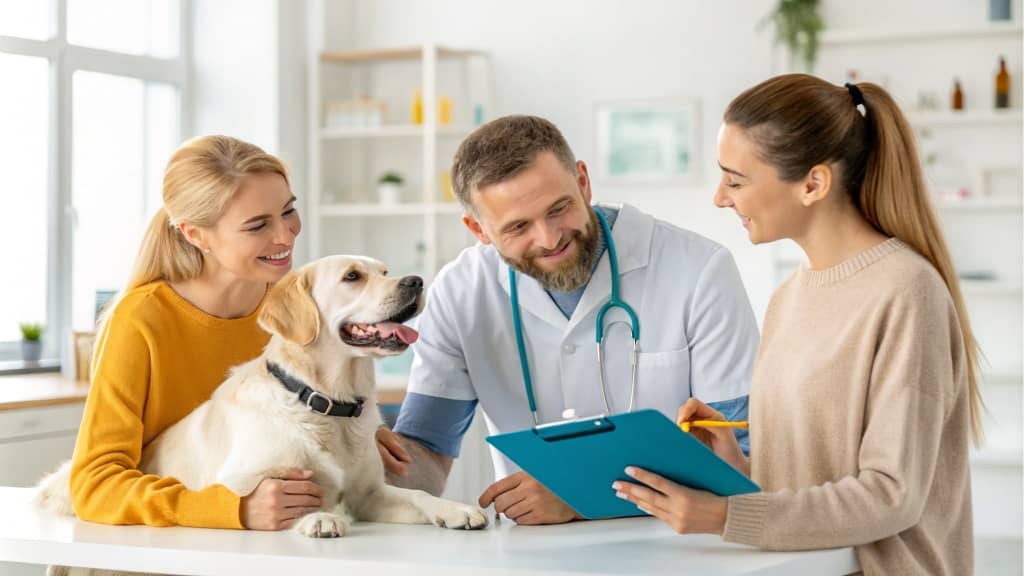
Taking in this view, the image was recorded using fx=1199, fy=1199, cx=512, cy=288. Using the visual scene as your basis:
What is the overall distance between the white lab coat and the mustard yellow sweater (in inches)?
16.9

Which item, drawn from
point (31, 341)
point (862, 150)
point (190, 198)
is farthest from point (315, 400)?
point (31, 341)

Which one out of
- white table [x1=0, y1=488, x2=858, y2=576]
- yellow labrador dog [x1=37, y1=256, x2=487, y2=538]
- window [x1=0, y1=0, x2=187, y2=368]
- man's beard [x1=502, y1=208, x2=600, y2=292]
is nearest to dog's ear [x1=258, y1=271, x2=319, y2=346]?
yellow labrador dog [x1=37, y1=256, x2=487, y2=538]

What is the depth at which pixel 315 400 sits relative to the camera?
189 cm

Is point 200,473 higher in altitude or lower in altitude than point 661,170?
lower

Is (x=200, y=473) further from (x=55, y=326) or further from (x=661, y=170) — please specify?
(x=661, y=170)

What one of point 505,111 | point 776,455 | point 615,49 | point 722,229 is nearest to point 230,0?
point 505,111

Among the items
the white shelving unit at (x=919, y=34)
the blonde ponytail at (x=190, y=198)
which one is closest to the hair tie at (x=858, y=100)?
the blonde ponytail at (x=190, y=198)

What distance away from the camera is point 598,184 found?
612 centimetres

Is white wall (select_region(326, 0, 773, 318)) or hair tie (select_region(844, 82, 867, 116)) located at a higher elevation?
white wall (select_region(326, 0, 773, 318))

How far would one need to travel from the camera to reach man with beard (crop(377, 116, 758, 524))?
222 centimetres

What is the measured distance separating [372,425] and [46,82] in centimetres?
394

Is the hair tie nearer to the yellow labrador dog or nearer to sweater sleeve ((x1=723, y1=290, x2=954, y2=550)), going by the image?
sweater sleeve ((x1=723, y1=290, x2=954, y2=550))

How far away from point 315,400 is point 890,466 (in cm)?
87

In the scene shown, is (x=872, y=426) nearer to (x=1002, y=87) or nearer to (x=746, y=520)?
(x=746, y=520)
